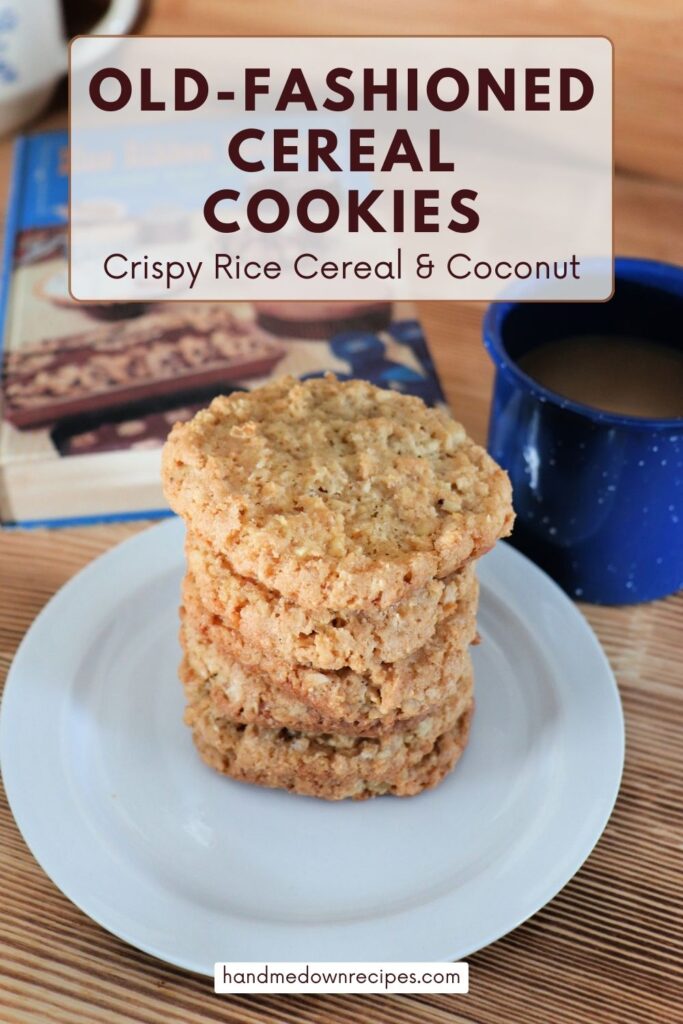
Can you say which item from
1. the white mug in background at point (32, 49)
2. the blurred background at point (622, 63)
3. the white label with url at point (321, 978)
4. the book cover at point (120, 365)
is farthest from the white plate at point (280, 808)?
the white mug in background at point (32, 49)

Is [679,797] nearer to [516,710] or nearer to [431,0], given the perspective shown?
[516,710]

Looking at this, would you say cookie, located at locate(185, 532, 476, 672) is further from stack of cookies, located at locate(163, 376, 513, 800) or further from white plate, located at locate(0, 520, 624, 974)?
white plate, located at locate(0, 520, 624, 974)

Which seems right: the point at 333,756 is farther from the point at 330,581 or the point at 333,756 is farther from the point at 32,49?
the point at 32,49

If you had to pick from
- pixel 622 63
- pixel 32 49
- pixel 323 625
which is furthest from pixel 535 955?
pixel 32 49

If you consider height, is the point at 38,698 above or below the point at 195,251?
below

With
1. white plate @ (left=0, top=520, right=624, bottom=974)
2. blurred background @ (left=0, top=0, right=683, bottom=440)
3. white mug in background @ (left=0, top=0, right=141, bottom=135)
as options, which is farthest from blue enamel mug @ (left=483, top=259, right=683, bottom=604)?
white mug in background @ (left=0, top=0, right=141, bottom=135)

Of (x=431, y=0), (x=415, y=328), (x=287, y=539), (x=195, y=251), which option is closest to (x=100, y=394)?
(x=195, y=251)

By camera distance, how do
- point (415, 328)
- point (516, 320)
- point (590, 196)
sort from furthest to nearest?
point (590, 196) < point (415, 328) < point (516, 320)

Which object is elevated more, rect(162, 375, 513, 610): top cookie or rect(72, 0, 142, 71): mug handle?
rect(72, 0, 142, 71): mug handle
